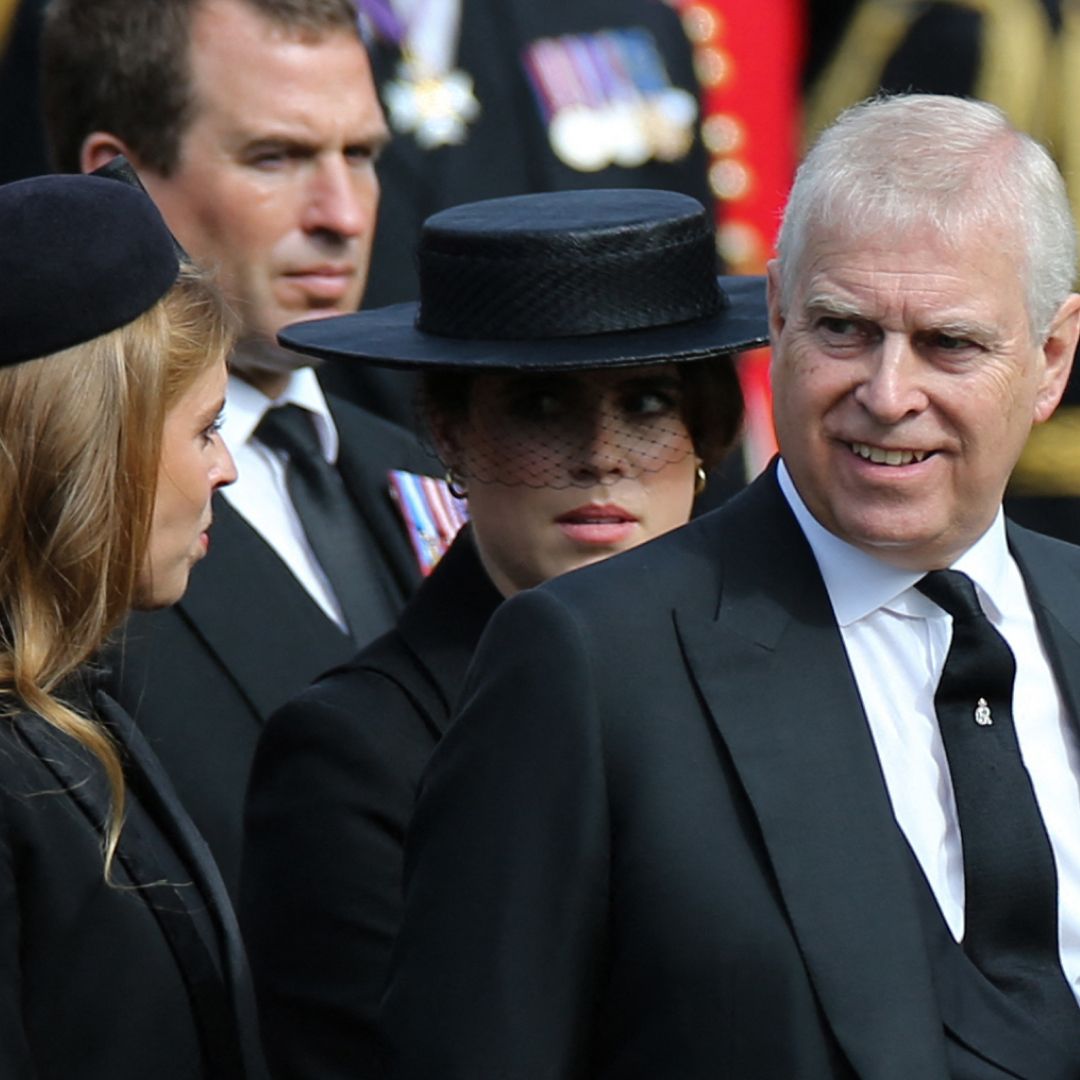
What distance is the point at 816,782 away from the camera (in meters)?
2.52

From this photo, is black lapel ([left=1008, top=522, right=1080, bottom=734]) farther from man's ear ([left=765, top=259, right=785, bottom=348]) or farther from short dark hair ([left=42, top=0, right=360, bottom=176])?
short dark hair ([left=42, top=0, right=360, bottom=176])

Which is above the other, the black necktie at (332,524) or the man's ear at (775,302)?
the man's ear at (775,302)

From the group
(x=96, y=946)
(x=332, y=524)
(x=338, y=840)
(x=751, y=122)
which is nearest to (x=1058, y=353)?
(x=338, y=840)

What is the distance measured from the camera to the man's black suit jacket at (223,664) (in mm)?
3490

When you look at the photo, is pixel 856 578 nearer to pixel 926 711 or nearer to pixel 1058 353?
pixel 926 711

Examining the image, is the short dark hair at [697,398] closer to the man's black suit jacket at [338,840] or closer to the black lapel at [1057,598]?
the man's black suit jacket at [338,840]

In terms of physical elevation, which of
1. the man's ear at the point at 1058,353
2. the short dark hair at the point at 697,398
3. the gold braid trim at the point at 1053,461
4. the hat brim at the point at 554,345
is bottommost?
the gold braid trim at the point at 1053,461

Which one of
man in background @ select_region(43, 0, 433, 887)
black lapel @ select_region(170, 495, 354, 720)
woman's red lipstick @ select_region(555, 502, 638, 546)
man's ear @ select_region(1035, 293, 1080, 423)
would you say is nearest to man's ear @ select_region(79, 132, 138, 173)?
man in background @ select_region(43, 0, 433, 887)

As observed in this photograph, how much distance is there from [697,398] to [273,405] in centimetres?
99

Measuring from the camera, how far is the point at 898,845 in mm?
2521

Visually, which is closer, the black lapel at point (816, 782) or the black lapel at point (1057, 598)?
the black lapel at point (816, 782)

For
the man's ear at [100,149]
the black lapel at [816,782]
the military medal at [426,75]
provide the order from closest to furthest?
the black lapel at [816,782]
the man's ear at [100,149]
the military medal at [426,75]

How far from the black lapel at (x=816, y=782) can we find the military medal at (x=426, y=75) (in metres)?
2.40

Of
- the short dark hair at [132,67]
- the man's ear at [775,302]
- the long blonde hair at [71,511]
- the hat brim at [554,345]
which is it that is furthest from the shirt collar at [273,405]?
the man's ear at [775,302]
